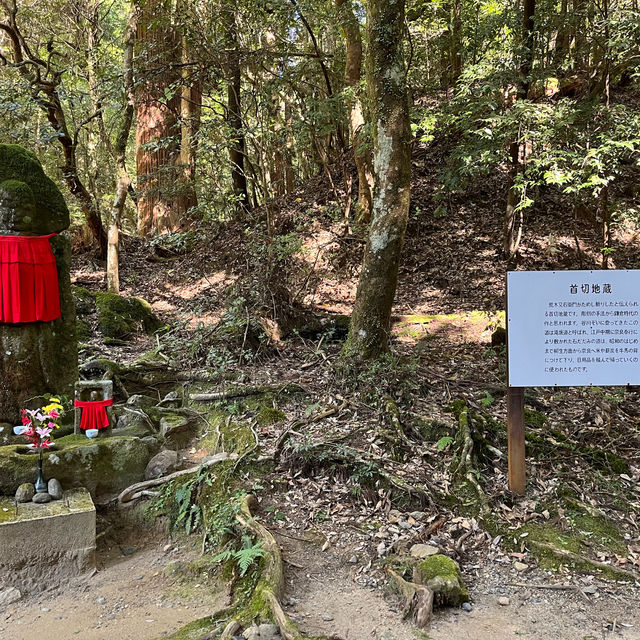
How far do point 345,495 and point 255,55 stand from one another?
6.96 meters

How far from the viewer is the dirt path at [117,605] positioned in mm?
3486

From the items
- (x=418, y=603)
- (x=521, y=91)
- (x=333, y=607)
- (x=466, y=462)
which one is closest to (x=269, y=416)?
(x=466, y=462)

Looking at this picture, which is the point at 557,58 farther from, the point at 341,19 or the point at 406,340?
the point at 406,340

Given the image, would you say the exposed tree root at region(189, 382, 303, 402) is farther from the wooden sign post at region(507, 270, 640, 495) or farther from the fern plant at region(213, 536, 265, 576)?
the wooden sign post at region(507, 270, 640, 495)

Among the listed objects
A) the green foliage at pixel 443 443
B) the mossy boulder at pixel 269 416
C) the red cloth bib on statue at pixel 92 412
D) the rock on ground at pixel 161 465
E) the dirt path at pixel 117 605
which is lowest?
the dirt path at pixel 117 605

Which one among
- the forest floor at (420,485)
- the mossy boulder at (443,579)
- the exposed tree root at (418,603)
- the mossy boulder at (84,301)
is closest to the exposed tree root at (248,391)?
the forest floor at (420,485)

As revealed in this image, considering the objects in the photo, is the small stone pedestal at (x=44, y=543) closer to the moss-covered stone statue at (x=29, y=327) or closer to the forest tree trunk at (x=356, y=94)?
the moss-covered stone statue at (x=29, y=327)

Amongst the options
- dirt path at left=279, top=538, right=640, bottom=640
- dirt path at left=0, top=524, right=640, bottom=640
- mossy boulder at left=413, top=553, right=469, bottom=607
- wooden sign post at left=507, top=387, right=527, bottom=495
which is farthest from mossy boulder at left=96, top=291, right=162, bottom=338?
mossy boulder at left=413, top=553, right=469, bottom=607

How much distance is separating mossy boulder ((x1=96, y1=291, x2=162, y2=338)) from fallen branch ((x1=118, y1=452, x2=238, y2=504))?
15.5 feet

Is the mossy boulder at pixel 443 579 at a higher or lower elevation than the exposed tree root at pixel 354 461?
lower

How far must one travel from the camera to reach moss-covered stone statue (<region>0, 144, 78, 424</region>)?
16.6 ft

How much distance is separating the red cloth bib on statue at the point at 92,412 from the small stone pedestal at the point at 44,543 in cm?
98

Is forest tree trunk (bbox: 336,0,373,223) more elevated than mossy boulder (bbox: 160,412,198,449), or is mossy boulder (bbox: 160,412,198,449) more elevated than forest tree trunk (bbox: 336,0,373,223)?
forest tree trunk (bbox: 336,0,373,223)

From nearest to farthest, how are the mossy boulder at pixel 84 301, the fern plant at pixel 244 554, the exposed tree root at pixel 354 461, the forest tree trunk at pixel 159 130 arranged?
1. the fern plant at pixel 244 554
2. the exposed tree root at pixel 354 461
3. the forest tree trunk at pixel 159 130
4. the mossy boulder at pixel 84 301
